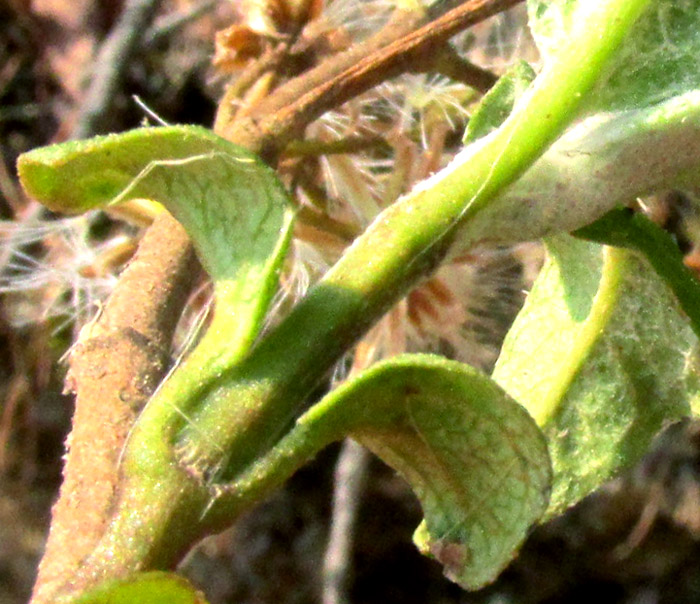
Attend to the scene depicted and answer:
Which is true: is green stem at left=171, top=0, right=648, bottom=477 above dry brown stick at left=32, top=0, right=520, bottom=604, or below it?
above

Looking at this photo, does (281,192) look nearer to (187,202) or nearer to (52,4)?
(187,202)

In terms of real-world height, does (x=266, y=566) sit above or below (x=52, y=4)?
below

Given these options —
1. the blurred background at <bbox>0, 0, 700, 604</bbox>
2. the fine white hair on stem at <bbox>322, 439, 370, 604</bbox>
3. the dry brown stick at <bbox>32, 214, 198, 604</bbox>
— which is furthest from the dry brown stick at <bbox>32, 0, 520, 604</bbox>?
the fine white hair on stem at <bbox>322, 439, 370, 604</bbox>

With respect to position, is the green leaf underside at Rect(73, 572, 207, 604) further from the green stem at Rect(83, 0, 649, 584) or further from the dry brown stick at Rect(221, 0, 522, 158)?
the dry brown stick at Rect(221, 0, 522, 158)

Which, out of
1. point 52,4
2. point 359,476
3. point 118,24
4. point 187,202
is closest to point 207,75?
point 118,24

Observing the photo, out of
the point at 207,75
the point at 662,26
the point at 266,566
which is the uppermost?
the point at 662,26

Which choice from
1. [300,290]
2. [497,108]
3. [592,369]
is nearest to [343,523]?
[300,290]

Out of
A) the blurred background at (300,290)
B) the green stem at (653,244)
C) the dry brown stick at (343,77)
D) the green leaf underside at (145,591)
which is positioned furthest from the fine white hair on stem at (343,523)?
the green leaf underside at (145,591)
